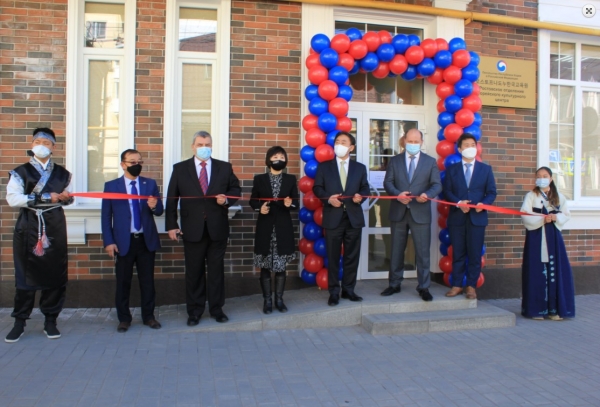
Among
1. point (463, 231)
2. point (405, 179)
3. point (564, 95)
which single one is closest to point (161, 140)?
→ point (405, 179)

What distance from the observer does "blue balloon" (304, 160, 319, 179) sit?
19.4 ft

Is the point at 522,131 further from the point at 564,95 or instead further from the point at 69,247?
the point at 69,247

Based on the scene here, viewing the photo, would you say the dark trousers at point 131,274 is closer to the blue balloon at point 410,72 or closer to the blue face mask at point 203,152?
the blue face mask at point 203,152

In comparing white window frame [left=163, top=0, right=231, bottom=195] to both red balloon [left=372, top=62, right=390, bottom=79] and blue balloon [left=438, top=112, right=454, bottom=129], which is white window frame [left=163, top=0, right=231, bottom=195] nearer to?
red balloon [left=372, top=62, right=390, bottom=79]

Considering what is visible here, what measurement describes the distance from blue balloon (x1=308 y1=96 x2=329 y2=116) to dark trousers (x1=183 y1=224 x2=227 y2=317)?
1.80 meters

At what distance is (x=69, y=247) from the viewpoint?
20.2ft

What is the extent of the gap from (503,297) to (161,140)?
202 inches

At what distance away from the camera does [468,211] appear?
5941 millimetres

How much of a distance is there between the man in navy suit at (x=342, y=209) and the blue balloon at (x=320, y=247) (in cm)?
10

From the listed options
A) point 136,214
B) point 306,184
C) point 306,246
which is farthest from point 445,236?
point 136,214

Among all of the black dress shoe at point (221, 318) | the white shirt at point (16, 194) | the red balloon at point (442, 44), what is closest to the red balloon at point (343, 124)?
the red balloon at point (442, 44)

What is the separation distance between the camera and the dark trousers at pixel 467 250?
19.6 feet

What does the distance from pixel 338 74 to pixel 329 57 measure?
0.70 feet

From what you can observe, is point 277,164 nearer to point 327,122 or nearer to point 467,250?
point 327,122
